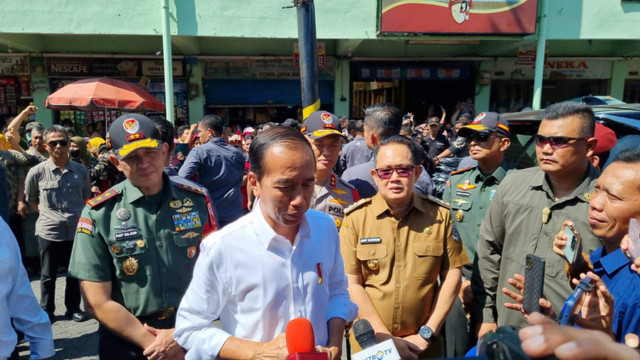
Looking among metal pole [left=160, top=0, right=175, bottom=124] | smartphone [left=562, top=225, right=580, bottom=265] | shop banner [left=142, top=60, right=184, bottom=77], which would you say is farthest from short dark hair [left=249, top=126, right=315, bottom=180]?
shop banner [left=142, top=60, right=184, bottom=77]

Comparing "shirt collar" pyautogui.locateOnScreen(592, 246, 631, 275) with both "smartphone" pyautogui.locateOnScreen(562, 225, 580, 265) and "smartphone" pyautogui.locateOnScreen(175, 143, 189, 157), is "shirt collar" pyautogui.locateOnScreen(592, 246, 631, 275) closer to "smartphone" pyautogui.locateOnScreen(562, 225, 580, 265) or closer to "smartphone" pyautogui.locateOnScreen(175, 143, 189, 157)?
"smartphone" pyautogui.locateOnScreen(562, 225, 580, 265)

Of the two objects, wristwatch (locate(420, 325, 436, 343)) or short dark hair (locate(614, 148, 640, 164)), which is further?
wristwatch (locate(420, 325, 436, 343))

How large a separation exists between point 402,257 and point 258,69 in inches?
409

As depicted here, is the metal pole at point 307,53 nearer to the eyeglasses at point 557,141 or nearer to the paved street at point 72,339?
the eyeglasses at point 557,141

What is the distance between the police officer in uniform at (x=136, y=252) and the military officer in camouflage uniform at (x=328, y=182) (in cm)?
104

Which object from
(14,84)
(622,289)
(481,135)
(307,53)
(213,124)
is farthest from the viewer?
(14,84)

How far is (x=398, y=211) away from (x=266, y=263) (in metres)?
1.18

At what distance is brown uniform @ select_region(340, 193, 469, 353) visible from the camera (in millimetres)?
2434

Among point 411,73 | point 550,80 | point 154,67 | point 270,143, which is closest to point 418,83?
point 411,73

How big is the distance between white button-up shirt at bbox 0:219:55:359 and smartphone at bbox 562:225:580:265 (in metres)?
2.29

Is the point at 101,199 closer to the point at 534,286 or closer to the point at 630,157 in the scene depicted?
the point at 534,286

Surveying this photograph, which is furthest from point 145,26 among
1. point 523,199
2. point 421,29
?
point 523,199

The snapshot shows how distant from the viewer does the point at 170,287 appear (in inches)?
86.3

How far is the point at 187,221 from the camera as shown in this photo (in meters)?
2.31
